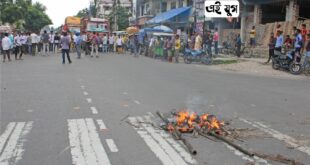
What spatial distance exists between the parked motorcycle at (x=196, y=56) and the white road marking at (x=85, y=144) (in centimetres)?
1829

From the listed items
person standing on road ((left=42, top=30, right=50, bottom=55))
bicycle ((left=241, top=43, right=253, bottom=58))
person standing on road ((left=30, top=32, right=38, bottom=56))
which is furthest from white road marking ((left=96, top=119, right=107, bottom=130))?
person standing on road ((left=42, top=30, right=50, bottom=55))

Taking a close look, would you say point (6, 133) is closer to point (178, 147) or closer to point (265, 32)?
point (178, 147)

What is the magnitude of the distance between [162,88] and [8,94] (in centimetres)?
424

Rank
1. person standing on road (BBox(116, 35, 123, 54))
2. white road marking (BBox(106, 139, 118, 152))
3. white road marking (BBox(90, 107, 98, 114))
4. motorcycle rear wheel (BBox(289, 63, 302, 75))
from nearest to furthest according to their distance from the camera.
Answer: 1. white road marking (BBox(106, 139, 118, 152))
2. white road marking (BBox(90, 107, 98, 114))
3. motorcycle rear wheel (BBox(289, 63, 302, 75))
4. person standing on road (BBox(116, 35, 123, 54))

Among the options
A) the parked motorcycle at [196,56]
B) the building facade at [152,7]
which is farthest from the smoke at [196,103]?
the building facade at [152,7]

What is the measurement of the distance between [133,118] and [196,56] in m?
18.1

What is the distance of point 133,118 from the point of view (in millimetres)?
8742

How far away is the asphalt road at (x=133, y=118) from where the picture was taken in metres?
6.21

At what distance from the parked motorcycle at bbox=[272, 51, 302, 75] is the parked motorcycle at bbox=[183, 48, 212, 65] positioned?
17.9ft

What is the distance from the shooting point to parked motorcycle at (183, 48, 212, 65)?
26312 mm

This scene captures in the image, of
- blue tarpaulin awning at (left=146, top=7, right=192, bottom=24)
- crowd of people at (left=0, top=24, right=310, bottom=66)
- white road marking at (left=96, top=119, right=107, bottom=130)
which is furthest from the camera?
blue tarpaulin awning at (left=146, top=7, right=192, bottom=24)

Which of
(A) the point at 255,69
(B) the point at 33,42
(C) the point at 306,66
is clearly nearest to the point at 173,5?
(B) the point at 33,42

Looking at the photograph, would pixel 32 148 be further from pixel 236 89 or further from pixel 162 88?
pixel 236 89

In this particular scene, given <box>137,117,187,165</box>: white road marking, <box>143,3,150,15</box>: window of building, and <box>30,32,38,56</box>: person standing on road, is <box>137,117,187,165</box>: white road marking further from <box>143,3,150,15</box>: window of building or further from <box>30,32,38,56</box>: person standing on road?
<box>143,3,150,15</box>: window of building
